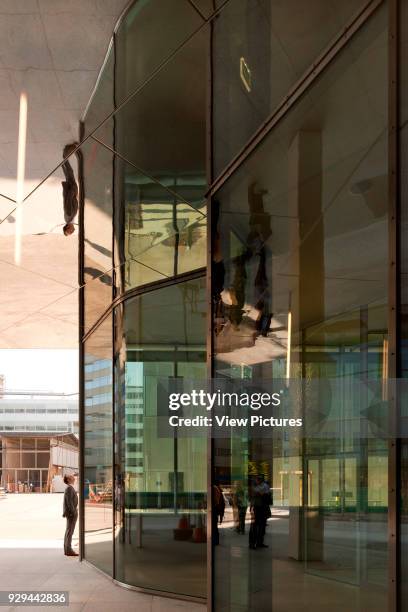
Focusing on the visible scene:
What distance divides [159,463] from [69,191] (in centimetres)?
622

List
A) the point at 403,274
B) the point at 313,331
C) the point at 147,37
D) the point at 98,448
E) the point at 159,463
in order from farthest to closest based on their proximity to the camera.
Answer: the point at 98,448 < the point at 147,37 < the point at 159,463 < the point at 313,331 < the point at 403,274

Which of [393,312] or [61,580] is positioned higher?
[393,312]

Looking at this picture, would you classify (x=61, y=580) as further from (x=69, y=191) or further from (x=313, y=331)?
(x=313, y=331)

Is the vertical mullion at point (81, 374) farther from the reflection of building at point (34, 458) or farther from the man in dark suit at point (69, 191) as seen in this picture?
the reflection of building at point (34, 458)

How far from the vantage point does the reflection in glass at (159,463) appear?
11086mm

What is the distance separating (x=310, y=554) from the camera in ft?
19.1

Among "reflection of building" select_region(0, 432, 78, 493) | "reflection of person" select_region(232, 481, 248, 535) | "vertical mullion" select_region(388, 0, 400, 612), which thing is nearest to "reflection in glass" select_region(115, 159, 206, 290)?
"reflection of person" select_region(232, 481, 248, 535)

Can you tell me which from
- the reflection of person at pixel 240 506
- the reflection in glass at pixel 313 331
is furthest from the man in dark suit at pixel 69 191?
the reflection of person at pixel 240 506

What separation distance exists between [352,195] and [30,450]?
86159mm

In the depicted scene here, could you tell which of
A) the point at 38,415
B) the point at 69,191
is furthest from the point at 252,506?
the point at 38,415

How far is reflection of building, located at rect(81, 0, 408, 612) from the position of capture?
5.13 metres

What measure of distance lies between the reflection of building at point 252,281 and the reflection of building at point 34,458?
7401 centimetres

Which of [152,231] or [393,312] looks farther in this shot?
[152,231]

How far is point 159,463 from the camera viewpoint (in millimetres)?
11438
